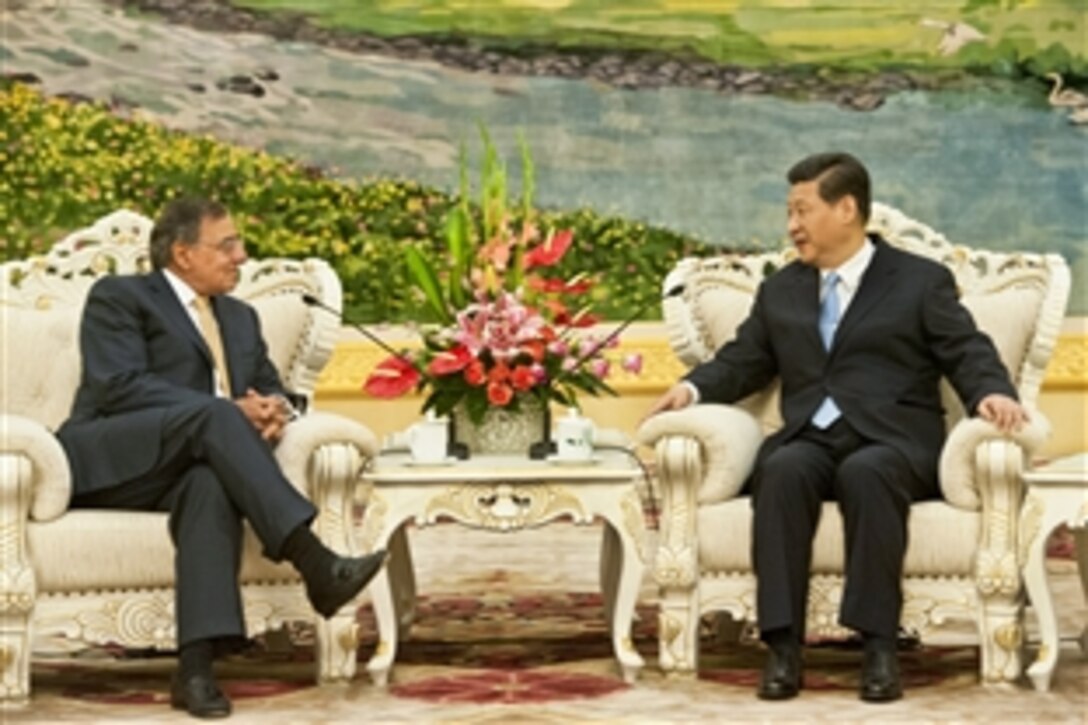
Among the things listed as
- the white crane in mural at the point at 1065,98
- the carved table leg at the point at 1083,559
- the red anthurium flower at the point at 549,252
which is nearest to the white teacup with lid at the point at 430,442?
the red anthurium flower at the point at 549,252

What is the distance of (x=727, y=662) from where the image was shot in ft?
17.4

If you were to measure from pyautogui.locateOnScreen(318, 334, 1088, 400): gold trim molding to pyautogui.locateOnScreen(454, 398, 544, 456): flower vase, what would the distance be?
4.32 metres

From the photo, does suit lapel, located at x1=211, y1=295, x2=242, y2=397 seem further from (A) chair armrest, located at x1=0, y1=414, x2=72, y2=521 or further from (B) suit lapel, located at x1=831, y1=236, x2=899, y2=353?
(B) suit lapel, located at x1=831, y1=236, x2=899, y2=353

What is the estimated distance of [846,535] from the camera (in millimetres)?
4926

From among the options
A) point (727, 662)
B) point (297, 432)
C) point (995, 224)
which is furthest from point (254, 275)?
point (995, 224)

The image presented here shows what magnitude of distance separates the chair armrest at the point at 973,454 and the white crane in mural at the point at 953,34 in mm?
5140

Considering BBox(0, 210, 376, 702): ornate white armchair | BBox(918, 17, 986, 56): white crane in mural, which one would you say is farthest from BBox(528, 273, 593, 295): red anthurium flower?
BBox(918, 17, 986, 56): white crane in mural

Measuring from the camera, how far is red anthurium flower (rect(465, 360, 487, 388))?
5266 mm

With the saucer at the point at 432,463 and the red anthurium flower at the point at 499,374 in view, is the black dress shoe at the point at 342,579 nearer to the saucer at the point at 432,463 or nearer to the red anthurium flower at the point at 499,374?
Answer: the saucer at the point at 432,463

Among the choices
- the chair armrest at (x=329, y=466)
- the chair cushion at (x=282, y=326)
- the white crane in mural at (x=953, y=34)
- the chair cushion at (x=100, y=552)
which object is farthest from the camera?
the white crane in mural at (x=953, y=34)

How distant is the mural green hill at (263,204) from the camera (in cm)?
988

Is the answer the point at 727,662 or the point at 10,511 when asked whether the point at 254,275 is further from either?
the point at 727,662

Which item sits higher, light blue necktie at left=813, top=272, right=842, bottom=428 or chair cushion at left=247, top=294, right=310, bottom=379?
light blue necktie at left=813, top=272, right=842, bottom=428

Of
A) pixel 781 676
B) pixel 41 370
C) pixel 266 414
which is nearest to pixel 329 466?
pixel 266 414
